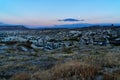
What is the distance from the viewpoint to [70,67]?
10.2 m

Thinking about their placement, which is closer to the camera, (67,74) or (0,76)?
(67,74)

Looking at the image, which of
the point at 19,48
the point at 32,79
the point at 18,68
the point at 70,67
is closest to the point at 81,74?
the point at 70,67

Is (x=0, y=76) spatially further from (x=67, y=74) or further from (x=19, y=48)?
(x=19, y=48)

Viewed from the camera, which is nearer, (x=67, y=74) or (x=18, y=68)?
(x=67, y=74)

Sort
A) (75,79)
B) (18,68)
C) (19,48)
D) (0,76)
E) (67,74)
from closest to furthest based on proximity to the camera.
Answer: (75,79)
(67,74)
(0,76)
(18,68)
(19,48)

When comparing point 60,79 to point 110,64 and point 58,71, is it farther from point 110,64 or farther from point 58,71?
point 110,64

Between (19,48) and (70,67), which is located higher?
(70,67)

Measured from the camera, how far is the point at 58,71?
33.1 ft

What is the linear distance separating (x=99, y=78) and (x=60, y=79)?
1.46 meters

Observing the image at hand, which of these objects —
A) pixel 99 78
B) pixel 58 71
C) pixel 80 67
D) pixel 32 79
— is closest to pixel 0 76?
pixel 32 79

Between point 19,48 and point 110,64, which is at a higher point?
point 110,64

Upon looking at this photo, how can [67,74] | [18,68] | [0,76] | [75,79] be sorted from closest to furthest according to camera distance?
1. [75,79]
2. [67,74]
3. [0,76]
4. [18,68]

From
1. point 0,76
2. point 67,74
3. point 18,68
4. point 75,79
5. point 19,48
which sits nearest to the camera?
point 75,79

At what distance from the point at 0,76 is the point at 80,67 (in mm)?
4013
